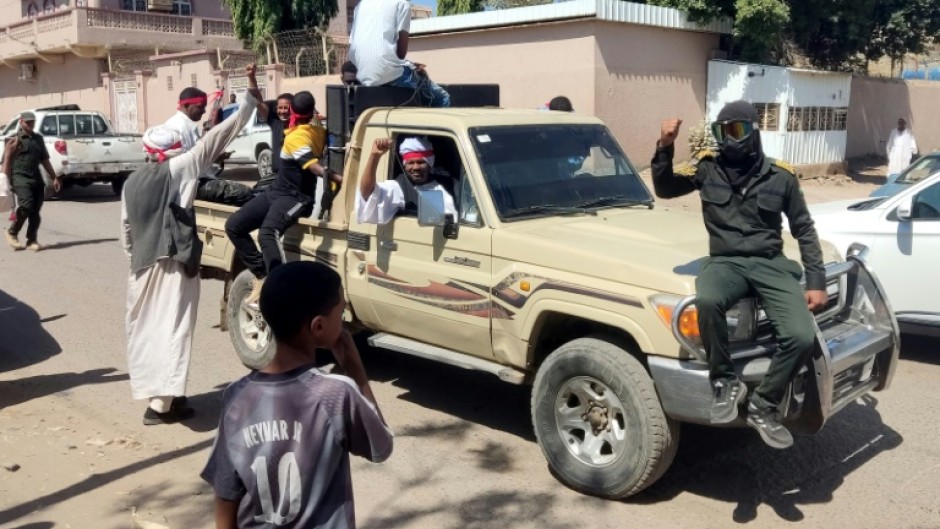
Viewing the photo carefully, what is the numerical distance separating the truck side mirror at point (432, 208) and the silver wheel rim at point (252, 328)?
2038mm

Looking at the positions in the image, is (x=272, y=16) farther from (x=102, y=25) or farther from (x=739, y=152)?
(x=739, y=152)

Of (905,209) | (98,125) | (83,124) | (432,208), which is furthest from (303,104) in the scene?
(98,125)

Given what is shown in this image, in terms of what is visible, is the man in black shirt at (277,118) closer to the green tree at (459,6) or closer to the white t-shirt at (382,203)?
the white t-shirt at (382,203)

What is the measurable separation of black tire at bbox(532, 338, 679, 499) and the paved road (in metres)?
0.16

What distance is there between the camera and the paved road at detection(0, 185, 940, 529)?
15.9ft

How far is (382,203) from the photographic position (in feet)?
19.9

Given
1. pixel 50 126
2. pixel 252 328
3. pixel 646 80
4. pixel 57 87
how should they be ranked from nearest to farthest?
pixel 252 328, pixel 646 80, pixel 50 126, pixel 57 87

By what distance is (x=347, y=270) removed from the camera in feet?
21.1

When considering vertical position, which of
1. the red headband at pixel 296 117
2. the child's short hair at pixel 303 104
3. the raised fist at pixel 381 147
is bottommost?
the raised fist at pixel 381 147

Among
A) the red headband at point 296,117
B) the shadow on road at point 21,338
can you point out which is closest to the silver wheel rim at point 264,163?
the shadow on road at point 21,338

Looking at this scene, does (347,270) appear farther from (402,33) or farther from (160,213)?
(402,33)

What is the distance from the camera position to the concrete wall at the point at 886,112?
78.4ft

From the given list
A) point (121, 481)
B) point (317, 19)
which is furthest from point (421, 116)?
point (317, 19)

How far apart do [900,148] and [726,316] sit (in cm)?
1542
